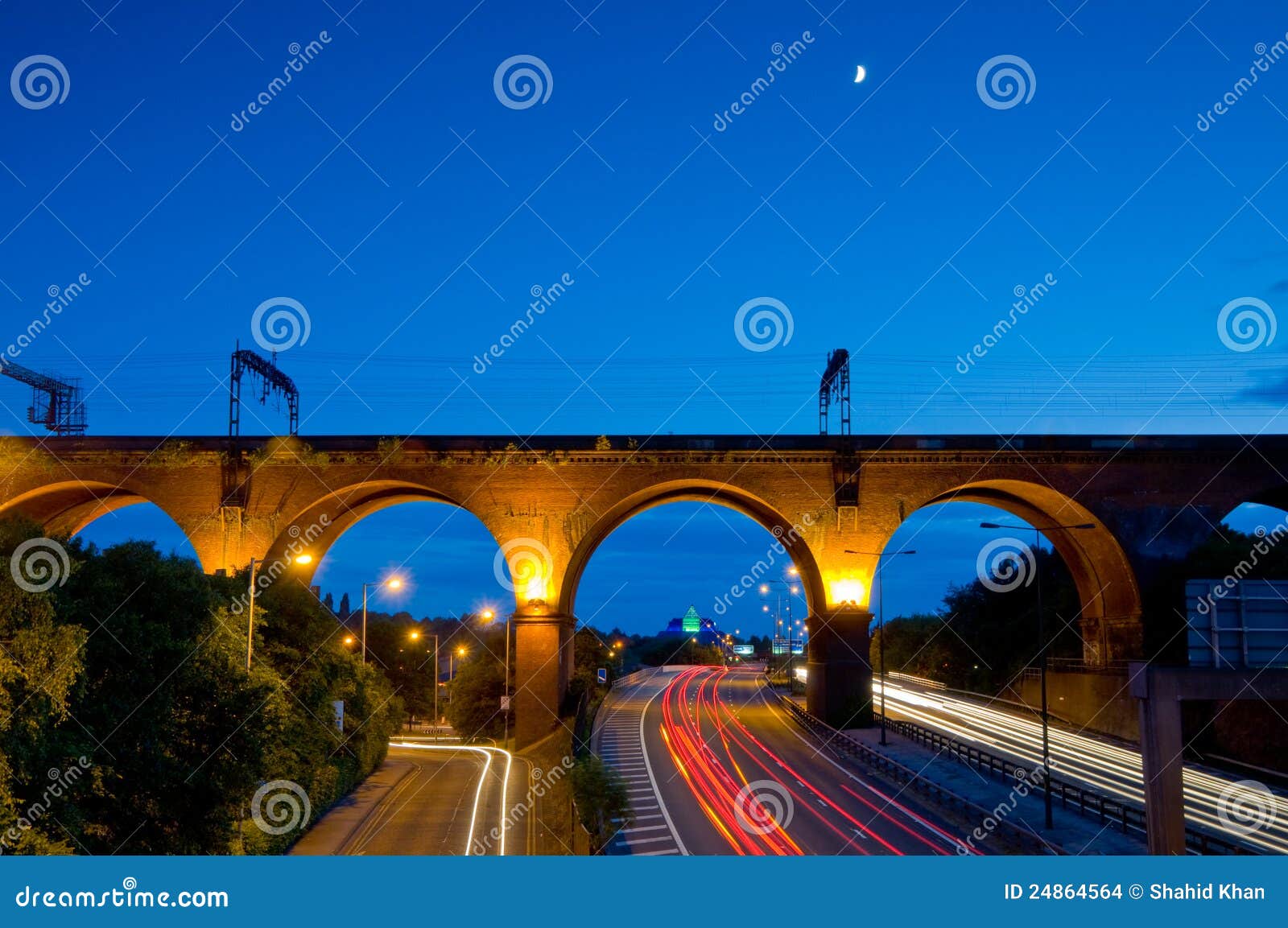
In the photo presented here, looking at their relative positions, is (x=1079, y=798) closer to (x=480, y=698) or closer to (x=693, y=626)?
(x=480, y=698)

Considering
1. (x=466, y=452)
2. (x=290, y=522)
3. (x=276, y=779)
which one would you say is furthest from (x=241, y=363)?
(x=276, y=779)

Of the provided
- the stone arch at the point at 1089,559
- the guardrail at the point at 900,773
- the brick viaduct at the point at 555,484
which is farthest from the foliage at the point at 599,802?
the stone arch at the point at 1089,559

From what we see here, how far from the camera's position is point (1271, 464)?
4047 centimetres

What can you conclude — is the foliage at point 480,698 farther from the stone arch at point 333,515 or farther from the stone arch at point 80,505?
the stone arch at point 80,505

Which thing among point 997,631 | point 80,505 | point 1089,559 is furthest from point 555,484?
point 997,631

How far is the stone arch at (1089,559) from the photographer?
41.1m

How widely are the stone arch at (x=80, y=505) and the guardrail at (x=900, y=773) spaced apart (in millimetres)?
24999

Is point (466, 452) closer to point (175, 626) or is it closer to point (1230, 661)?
point (175, 626)

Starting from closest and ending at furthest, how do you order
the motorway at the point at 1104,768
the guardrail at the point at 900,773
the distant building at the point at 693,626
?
1. the guardrail at the point at 900,773
2. the motorway at the point at 1104,768
3. the distant building at the point at 693,626

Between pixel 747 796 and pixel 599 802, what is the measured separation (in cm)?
912

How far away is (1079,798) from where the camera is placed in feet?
92.3

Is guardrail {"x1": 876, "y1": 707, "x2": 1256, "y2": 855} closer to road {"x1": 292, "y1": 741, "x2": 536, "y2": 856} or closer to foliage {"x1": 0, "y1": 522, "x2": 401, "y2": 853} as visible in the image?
road {"x1": 292, "y1": 741, "x2": 536, "y2": 856}

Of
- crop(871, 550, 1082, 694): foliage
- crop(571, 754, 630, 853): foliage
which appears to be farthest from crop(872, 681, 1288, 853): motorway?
crop(571, 754, 630, 853): foliage

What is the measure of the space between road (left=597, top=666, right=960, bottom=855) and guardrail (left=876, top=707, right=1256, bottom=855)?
→ 3784mm
